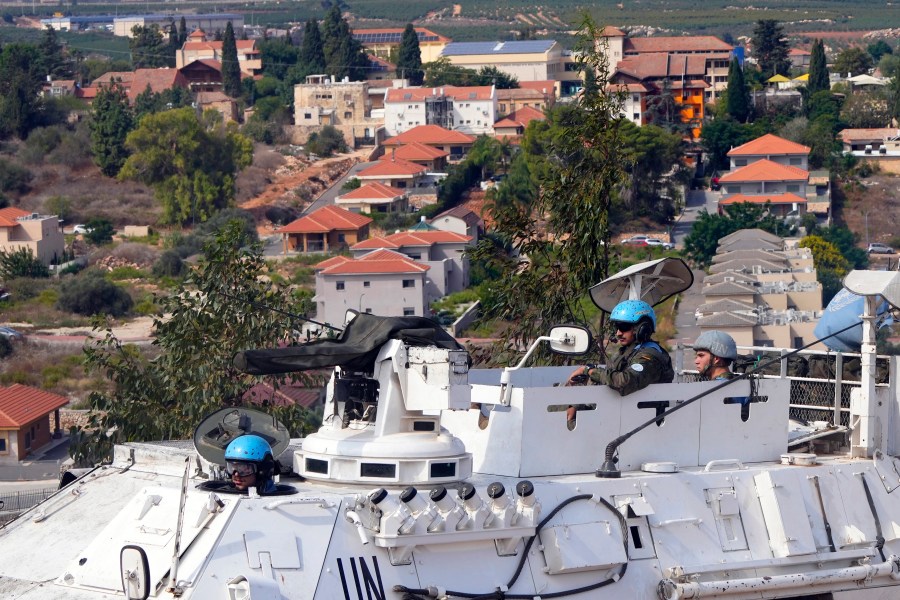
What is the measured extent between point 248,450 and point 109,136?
336 feet

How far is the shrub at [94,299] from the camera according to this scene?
7475 cm

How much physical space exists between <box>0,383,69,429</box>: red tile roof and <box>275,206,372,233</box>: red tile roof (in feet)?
128

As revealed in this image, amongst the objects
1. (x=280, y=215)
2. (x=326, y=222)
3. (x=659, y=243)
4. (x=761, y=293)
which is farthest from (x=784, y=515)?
(x=280, y=215)

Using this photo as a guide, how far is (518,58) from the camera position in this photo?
168 metres

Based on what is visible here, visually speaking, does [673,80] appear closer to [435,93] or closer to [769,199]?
[435,93]

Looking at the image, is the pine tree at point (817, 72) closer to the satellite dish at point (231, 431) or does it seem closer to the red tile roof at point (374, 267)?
the red tile roof at point (374, 267)

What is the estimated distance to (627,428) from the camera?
12.1m

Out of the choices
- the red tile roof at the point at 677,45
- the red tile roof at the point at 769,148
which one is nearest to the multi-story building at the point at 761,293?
the red tile roof at the point at 769,148

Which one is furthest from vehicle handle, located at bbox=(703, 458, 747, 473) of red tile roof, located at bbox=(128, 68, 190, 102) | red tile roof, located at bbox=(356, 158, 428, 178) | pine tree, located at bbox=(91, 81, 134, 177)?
red tile roof, located at bbox=(128, 68, 190, 102)

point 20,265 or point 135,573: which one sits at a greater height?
point 135,573

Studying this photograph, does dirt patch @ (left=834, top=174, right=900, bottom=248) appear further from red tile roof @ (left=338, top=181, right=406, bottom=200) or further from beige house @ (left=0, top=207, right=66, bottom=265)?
beige house @ (left=0, top=207, right=66, bottom=265)

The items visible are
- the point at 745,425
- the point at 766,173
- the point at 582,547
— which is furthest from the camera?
the point at 766,173

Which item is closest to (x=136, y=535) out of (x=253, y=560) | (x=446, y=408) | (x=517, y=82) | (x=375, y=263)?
(x=253, y=560)

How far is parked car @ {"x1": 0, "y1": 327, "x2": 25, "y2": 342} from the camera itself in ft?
218
